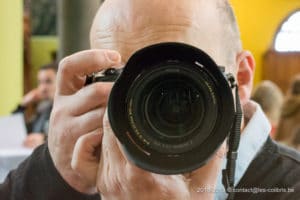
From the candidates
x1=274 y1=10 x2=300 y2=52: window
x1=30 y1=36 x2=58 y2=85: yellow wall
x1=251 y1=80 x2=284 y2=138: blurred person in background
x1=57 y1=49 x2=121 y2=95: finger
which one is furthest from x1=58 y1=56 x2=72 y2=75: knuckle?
x1=274 y1=10 x2=300 y2=52: window

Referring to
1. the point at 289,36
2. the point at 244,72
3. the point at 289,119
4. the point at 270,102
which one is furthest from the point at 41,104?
the point at 289,36

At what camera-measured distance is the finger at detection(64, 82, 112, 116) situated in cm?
65

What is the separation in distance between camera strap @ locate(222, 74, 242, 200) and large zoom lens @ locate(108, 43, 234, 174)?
0.12ft

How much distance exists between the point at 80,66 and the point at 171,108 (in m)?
0.12

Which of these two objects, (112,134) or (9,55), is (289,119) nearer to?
(112,134)

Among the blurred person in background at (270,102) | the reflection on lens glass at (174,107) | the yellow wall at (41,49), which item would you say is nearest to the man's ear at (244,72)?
the reflection on lens glass at (174,107)

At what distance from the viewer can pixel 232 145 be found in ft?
2.13

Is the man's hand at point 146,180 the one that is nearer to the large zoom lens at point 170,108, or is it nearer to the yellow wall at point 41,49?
the large zoom lens at point 170,108

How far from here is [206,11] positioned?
0.71m

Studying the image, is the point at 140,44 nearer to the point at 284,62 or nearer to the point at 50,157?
the point at 50,157

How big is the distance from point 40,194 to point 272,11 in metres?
4.63

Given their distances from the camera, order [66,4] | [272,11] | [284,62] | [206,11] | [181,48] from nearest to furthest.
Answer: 1. [181,48]
2. [206,11]
3. [66,4]
4. [272,11]
5. [284,62]

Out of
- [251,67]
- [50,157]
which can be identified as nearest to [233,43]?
[251,67]

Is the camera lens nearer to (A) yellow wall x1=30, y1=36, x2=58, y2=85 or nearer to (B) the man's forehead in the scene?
(B) the man's forehead
